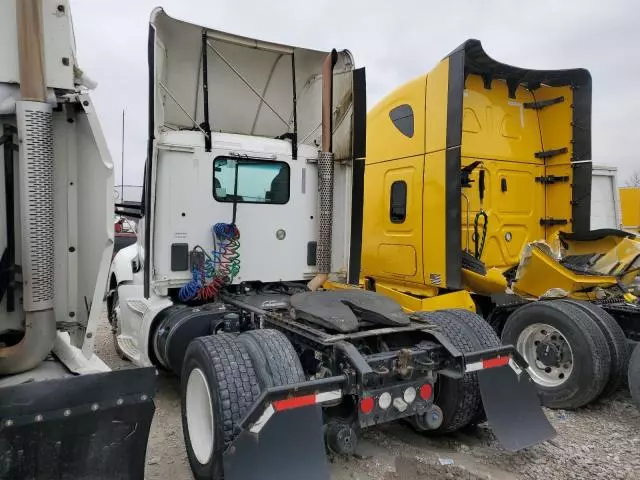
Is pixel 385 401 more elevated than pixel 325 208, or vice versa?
pixel 325 208

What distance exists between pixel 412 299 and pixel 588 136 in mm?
3060

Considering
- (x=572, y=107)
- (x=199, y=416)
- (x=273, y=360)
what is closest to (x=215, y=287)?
(x=199, y=416)

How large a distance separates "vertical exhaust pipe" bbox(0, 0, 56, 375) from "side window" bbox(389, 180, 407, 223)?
475 centimetres

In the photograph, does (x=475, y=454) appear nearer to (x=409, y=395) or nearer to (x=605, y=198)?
(x=409, y=395)

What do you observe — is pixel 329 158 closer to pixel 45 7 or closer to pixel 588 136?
pixel 45 7

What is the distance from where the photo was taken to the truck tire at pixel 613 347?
4.50 meters

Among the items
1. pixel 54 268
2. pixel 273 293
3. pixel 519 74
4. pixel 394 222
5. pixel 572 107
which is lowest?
pixel 273 293

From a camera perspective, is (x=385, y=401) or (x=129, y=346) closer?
(x=385, y=401)

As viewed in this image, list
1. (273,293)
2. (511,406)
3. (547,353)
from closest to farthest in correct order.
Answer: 1. (511,406)
2. (547,353)
3. (273,293)

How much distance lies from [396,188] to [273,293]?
246 cm

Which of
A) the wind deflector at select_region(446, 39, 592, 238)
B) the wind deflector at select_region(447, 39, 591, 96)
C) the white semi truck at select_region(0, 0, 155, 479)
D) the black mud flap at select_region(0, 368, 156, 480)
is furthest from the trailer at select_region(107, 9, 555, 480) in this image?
the wind deflector at select_region(446, 39, 592, 238)

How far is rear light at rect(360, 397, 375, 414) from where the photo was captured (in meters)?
2.86

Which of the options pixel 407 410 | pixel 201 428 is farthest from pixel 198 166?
pixel 407 410

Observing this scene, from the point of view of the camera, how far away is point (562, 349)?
475 centimetres
